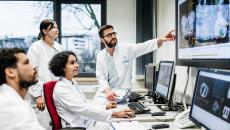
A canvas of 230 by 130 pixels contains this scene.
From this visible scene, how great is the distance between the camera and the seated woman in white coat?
7.23 feet

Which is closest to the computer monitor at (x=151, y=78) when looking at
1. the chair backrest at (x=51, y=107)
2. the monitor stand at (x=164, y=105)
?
the monitor stand at (x=164, y=105)

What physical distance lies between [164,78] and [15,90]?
4.62ft

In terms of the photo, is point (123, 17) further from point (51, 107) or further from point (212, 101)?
point (212, 101)

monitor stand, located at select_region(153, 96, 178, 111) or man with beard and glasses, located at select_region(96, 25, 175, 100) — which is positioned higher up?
man with beard and glasses, located at select_region(96, 25, 175, 100)

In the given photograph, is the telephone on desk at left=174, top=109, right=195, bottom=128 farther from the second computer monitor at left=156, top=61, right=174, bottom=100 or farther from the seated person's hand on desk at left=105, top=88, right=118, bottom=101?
the seated person's hand on desk at left=105, top=88, right=118, bottom=101

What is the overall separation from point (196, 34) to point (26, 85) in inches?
49.9

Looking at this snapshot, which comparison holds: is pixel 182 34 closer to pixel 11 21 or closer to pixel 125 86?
pixel 125 86

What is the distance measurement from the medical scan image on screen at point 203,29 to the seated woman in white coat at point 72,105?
68 centimetres

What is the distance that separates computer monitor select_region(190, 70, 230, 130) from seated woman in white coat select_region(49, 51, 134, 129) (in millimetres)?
668

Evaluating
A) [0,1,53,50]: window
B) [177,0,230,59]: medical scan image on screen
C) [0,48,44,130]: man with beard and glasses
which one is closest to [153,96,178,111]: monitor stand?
[177,0,230,59]: medical scan image on screen

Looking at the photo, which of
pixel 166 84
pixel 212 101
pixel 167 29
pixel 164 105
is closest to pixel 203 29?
pixel 166 84

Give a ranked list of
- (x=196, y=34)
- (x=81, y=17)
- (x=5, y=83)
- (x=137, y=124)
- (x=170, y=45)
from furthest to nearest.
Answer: (x=81, y=17)
(x=170, y=45)
(x=196, y=34)
(x=137, y=124)
(x=5, y=83)

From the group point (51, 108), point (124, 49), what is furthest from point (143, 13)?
point (51, 108)

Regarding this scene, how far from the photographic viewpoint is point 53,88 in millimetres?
2277
